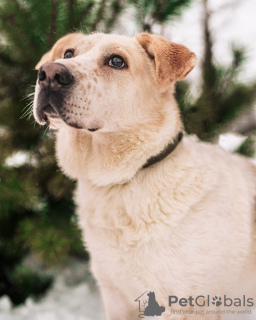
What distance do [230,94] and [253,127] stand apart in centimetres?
35

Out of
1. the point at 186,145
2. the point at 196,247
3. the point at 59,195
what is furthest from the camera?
the point at 59,195

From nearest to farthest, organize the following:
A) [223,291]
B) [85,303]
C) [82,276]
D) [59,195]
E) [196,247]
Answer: [196,247], [223,291], [59,195], [85,303], [82,276]

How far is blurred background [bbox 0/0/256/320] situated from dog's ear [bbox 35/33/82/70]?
177 mm

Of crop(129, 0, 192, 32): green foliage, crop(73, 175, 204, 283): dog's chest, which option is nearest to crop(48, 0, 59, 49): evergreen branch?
crop(129, 0, 192, 32): green foliage

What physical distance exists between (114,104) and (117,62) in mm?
302

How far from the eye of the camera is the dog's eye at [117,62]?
1873mm

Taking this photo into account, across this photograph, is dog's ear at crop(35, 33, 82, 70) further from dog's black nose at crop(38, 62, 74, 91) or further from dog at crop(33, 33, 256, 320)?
dog's black nose at crop(38, 62, 74, 91)

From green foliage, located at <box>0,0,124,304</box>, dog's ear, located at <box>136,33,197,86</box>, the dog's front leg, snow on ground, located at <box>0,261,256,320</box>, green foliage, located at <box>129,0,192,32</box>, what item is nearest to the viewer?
dog's ear, located at <box>136,33,197,86</box>

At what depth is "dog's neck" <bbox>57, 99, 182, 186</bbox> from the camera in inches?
Answer: 72.3

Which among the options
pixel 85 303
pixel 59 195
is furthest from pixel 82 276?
pixel 59 195

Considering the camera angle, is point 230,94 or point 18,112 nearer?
point 18,112

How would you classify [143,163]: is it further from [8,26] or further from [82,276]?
[82,276]

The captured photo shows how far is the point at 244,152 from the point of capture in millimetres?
2645

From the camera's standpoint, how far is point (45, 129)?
2465 millimetres
